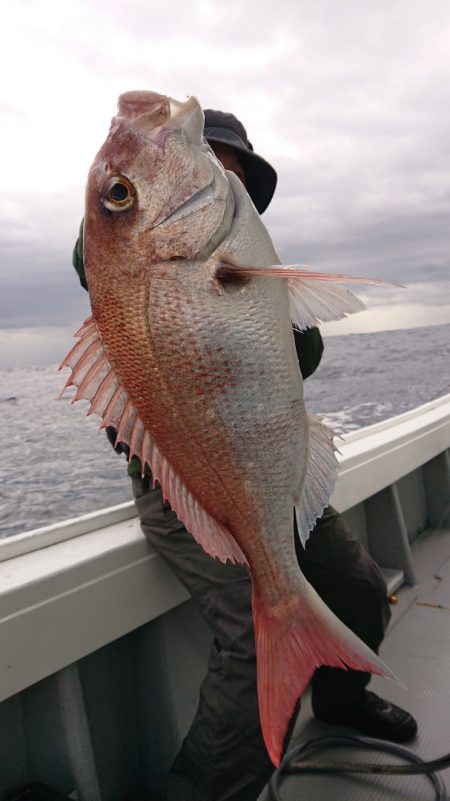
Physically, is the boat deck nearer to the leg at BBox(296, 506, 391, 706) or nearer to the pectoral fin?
the leg at BBox(296, 506, 391, 706)

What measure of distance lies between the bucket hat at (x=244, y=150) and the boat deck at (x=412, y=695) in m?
1.70

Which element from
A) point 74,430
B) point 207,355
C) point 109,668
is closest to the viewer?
point 207,355

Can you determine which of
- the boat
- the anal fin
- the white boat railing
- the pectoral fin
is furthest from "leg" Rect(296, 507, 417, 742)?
the pectoral fin

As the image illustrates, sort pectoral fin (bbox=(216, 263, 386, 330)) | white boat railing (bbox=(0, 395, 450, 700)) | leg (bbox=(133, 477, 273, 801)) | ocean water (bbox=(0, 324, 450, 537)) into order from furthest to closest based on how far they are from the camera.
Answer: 1. ocean water (bbox=(0, 324, 450, 537))
2. leg (bbox=(133, 477, 273, 801))
3. white boat railing (bbox=(0, 395, 450, 700))
4. pectoral fin (bbox=(216, 263, 386, 330))

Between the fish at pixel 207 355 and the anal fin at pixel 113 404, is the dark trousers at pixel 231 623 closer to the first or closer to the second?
the fish at pixel 207 355

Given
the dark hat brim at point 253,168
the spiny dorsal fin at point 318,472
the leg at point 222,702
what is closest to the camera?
the spiny dorsal fin at point 318,472

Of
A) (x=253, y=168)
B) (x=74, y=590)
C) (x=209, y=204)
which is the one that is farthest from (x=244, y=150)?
(x=74, y=590)

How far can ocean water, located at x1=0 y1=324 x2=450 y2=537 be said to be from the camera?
3.00 m

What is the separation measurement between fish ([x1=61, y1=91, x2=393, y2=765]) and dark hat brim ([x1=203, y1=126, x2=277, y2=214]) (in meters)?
0.80

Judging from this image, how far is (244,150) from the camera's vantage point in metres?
2.06

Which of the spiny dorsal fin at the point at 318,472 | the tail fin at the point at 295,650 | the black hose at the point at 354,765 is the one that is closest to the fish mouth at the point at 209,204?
the spiny dorsal fin at the point at 318,472

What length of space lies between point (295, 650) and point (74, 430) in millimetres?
4163

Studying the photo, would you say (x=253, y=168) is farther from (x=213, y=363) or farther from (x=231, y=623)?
(x=231, y=623)

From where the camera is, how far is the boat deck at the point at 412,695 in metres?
2.15
